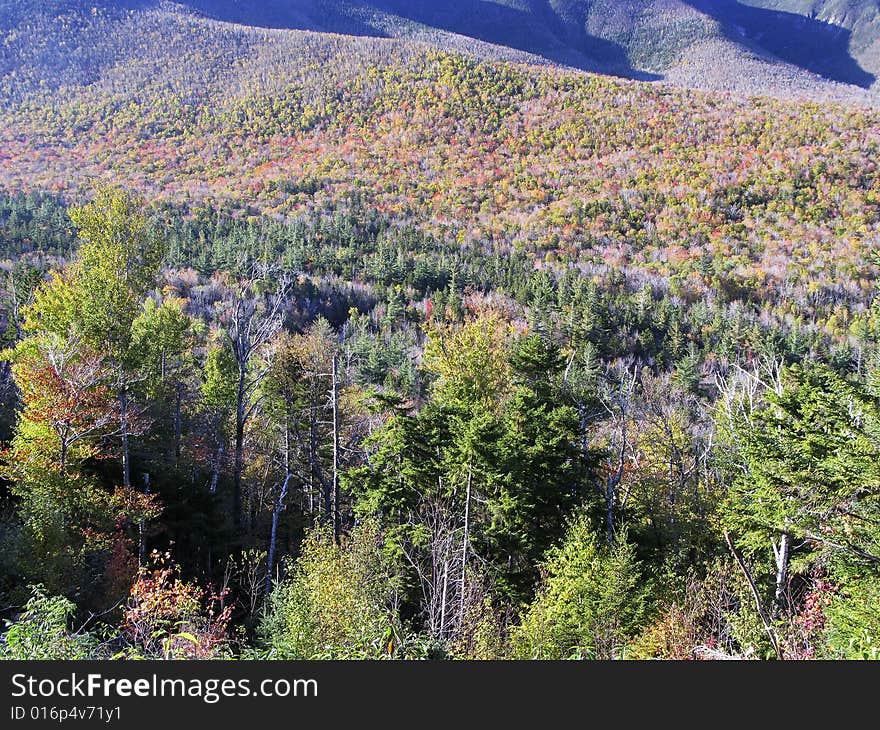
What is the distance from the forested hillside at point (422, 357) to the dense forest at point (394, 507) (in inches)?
5.1

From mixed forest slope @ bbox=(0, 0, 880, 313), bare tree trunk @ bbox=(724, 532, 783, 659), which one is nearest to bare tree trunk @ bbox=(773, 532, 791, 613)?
bare tree trunk @ bbox=(724, 532, 783, 659)

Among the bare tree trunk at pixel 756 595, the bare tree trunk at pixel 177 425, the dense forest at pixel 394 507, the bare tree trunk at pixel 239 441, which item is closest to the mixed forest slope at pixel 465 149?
the dense forest at pixel 394 507

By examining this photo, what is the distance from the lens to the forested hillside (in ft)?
42.5

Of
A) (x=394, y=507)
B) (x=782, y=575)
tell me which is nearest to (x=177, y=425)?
(x=394, y=507)

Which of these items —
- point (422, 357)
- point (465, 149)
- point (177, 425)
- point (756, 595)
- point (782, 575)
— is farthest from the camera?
point (465, 149)

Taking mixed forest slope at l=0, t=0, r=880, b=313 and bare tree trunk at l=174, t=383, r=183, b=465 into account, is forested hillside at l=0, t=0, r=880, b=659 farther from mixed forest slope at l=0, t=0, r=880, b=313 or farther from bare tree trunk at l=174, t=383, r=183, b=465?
mixed forest slope at l=0, t=0, r=880, b=313

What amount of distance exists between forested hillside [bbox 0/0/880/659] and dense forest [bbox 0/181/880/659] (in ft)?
0.42

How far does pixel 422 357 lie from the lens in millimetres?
33906

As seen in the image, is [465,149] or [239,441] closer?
[239,441]

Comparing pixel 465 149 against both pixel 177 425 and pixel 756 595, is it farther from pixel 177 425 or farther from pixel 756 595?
pixel 756 595

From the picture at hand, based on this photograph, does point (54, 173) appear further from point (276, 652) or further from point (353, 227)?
point (276, 652)

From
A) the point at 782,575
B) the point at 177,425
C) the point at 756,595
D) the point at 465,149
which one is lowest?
the point at 177,425

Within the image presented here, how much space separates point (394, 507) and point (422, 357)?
16878 millimetres

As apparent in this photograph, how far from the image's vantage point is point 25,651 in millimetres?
6289
